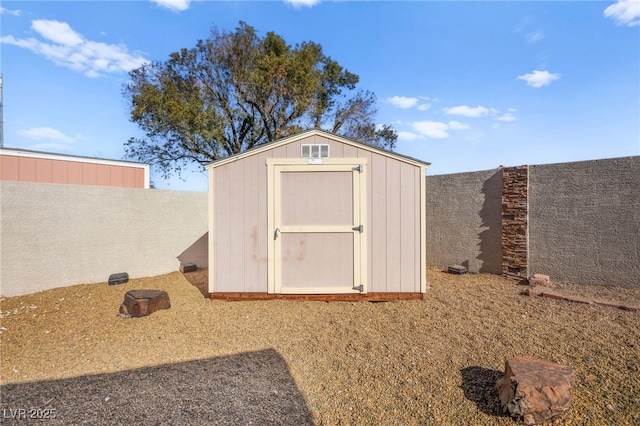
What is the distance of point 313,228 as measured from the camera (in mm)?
4445

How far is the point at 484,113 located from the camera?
6.84 m

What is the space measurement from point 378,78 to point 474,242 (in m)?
5.33

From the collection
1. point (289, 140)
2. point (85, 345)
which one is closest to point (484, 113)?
point (289, 140)

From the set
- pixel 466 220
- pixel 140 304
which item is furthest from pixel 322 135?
pixel 466 220

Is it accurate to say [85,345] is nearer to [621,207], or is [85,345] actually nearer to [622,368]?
[622,368]

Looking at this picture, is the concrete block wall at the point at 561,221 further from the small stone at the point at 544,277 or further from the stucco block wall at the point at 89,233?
the stucco block wall at the point at 89,233

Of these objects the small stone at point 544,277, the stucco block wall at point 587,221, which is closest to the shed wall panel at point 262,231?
the small stone at point 544,277

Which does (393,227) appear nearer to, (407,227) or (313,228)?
(407,227)

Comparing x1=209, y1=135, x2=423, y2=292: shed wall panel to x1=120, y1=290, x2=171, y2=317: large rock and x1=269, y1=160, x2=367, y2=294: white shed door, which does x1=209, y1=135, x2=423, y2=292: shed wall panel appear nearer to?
x1=269, y1=160, x2=367, y2=294: white shed door

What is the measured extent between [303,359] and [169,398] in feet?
3.72

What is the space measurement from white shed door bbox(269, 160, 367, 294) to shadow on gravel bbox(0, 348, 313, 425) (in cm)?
186

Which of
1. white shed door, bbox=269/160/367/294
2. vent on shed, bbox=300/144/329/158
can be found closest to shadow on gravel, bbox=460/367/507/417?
white shed door, bbox=269/160/367/294

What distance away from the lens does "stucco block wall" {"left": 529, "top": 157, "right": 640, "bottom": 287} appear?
470 cm

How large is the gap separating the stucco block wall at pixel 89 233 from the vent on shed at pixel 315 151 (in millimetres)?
3855
